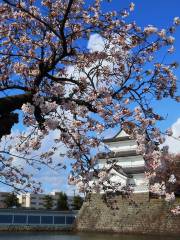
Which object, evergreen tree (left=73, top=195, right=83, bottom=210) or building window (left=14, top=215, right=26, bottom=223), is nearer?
building window (left=14, top=215, right=26, bottom=223)

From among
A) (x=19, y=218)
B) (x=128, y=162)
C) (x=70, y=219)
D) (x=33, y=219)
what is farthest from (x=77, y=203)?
(x=128, y=162)

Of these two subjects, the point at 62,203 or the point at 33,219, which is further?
the point at 62,203

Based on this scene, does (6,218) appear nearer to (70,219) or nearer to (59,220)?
(59,220)

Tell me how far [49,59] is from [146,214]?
935 inches

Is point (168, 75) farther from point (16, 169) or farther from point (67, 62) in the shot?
point (16, 169)

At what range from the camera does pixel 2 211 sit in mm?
31625

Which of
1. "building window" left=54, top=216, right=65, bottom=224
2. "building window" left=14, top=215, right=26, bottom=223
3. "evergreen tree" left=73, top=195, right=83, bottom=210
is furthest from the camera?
"evergreen tree" left=73, top=195, right=83, bottom=210

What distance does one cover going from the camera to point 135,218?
2800cm

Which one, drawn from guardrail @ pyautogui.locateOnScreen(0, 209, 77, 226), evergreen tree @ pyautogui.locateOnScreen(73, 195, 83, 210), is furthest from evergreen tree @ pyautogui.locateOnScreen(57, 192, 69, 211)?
guardrail @ pyautogui.locateOnScreen(0, 209, 77, 226)

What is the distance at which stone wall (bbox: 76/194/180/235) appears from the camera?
26.7 metres

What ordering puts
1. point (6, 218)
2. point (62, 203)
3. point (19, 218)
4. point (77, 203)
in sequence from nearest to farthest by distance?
point (6, 218)
point (19, 218)
point (77, 203)
point (62, 203)

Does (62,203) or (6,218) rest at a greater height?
(62,203)

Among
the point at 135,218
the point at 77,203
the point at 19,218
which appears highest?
the point at 77,203

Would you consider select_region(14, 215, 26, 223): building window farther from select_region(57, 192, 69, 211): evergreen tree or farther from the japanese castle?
select_region(57, 192, 69, 211): evergreen tree
